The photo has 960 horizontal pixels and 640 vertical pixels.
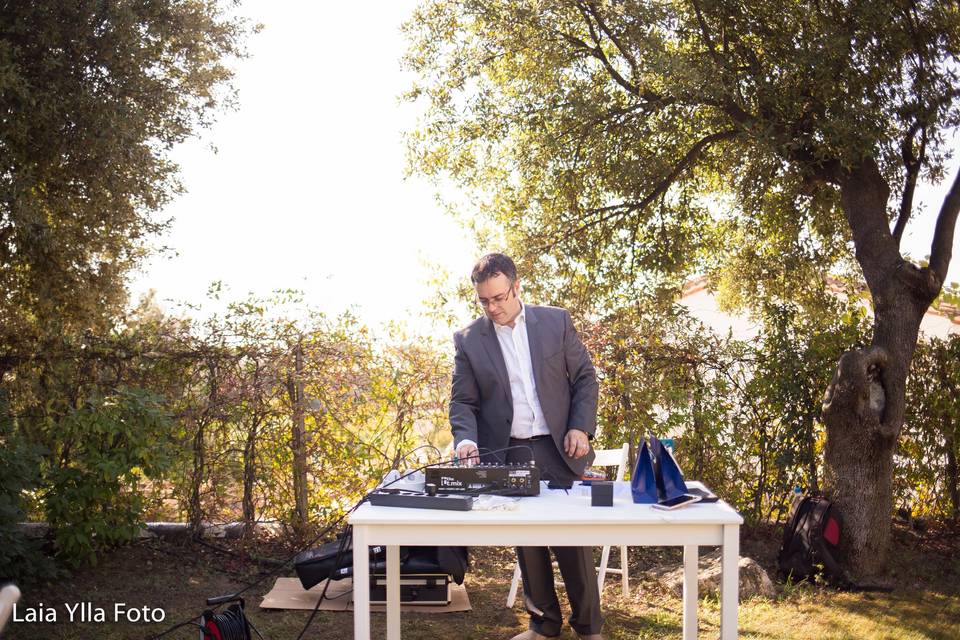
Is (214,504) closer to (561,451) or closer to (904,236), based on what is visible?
(561,451)

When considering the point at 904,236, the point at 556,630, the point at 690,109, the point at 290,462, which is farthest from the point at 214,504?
the point at 904,236

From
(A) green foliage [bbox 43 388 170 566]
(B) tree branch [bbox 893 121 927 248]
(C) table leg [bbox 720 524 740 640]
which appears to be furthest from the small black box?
(B) tree branch [bbox 893 121 927 248]

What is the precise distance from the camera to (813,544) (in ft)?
17.9

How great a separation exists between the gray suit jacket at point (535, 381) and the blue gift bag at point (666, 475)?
784mm

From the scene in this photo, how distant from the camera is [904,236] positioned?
6.20 m

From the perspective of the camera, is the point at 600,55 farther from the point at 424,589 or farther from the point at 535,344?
the point at 424,589

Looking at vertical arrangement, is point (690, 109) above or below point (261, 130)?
below

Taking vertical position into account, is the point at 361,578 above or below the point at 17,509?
above

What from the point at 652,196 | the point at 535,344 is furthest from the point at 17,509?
the point at 652,196

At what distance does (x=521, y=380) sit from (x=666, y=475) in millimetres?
1036

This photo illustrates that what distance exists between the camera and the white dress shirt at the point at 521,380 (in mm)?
3918

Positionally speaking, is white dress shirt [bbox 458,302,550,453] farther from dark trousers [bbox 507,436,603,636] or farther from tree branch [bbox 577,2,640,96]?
tree branch [bbox 577,2,640,96]

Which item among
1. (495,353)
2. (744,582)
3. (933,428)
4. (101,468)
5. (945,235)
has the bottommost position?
(744,582)

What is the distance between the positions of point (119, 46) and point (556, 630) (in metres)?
4.57
